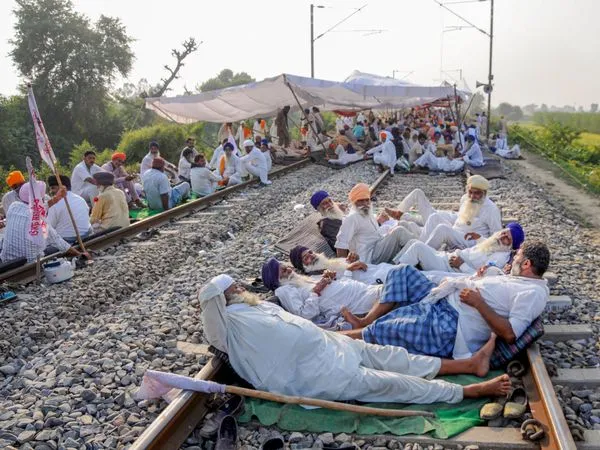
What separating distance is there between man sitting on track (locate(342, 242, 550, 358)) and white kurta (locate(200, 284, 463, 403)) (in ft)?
0.84

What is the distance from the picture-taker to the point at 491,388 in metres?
3.71

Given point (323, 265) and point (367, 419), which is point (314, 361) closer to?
point (367, 419)

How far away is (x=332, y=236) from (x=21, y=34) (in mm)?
30153

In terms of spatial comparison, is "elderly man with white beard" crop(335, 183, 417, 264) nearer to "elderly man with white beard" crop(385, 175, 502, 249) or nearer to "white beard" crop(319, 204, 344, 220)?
"elderly man with white beard" crop(385, 175, 502, 249)

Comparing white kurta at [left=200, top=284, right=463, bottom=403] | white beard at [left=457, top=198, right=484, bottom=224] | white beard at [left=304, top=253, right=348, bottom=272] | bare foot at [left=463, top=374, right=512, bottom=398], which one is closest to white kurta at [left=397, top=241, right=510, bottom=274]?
white beard at [left=304, top=253, right=348, bottom=272]

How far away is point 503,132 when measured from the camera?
2602 centimetres

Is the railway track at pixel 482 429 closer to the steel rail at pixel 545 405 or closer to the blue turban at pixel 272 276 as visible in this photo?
the steel rail at pixel 545 405

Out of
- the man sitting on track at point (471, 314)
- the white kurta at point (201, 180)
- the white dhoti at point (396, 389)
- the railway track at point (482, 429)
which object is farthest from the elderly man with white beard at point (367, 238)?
the white kurta at point (201, 180)

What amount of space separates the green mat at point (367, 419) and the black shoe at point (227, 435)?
0.61 feet

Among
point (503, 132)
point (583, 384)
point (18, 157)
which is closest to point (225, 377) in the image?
point (583, 384)

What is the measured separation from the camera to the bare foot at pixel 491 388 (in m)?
3.70

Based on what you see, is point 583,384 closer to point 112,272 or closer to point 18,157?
point 112,272

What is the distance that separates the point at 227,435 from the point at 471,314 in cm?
207

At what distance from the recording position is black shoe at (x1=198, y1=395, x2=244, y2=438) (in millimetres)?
3448
